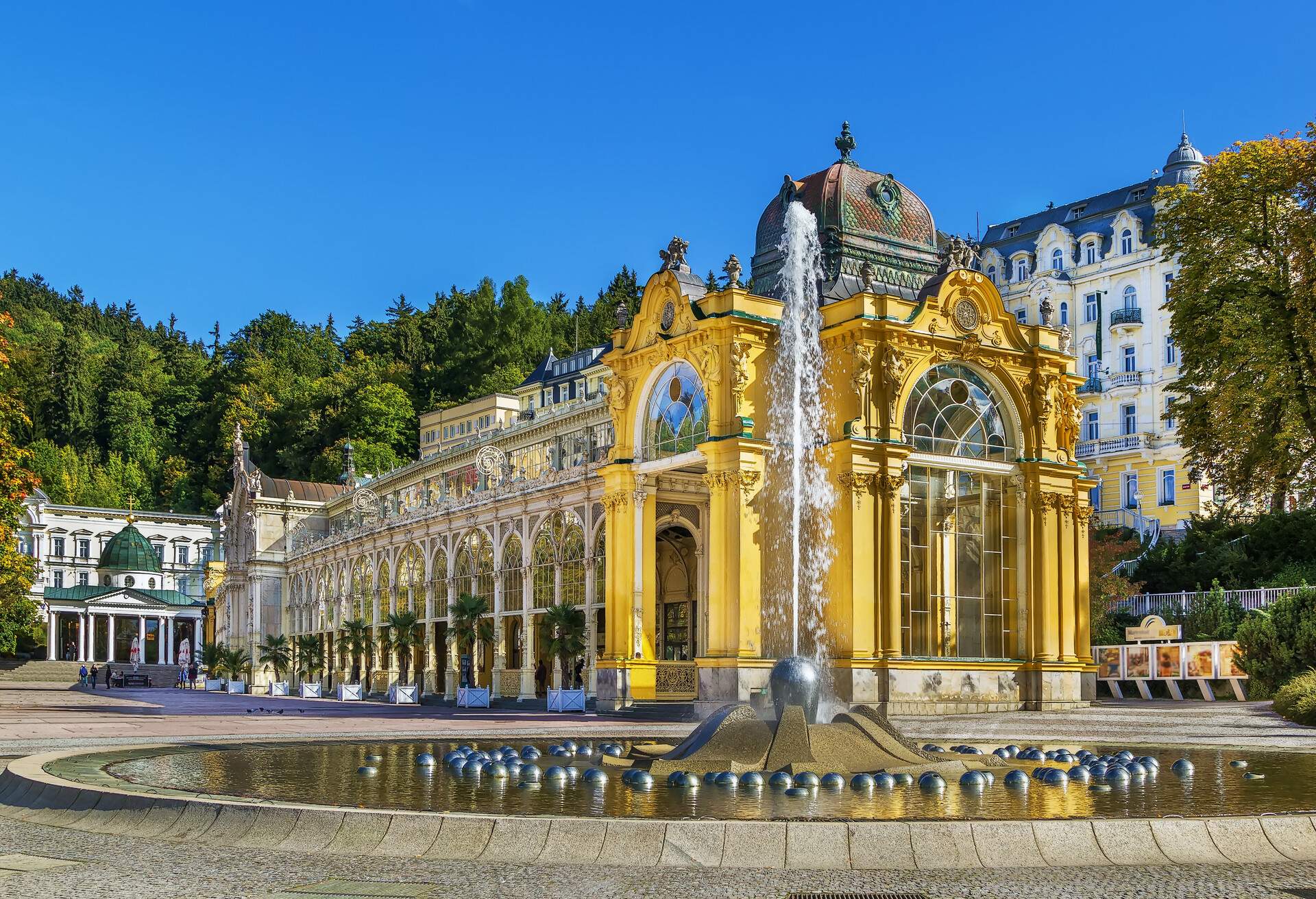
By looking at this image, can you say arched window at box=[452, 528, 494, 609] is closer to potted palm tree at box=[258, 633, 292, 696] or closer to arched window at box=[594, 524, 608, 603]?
arched window at box=[594, 524, 608, 603]

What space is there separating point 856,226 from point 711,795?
2839 centimetres

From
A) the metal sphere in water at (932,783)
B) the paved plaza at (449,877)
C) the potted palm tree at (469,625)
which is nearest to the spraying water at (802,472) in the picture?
the metal sphere in water at (932,783)

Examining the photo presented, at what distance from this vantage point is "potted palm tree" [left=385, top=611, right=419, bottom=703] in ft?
180

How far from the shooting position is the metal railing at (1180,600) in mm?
42812

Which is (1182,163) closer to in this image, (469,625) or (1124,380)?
(1124,380)

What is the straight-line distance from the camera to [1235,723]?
26812mm

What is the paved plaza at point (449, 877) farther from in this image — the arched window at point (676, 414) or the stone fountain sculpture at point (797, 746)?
the arched window at point (676, 414)

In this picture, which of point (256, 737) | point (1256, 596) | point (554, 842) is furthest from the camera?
point (1256, 596)

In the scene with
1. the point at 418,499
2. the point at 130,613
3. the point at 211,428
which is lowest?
the point at 130,613

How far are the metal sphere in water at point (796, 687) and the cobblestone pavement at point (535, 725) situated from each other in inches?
279

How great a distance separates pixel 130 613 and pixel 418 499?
6461 centimetres

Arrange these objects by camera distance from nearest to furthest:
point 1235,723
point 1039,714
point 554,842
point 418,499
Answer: point 554,842 → point 1235,723 → point 1039,714 → point 418,499

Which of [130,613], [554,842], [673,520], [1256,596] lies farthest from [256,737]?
[130,613]

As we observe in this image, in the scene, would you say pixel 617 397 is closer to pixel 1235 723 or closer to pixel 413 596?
pixel 1235 723
